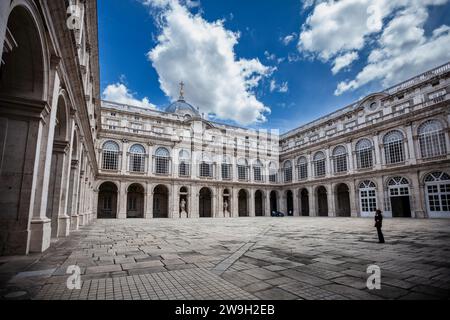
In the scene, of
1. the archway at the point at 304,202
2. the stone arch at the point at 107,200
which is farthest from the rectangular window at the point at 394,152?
the stone arch at the point at 107,200

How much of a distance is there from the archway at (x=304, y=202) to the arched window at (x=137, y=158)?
24702 millimetres

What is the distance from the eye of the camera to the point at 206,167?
1453 inches

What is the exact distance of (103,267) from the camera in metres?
5.20

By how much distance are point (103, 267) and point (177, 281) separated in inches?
80.6

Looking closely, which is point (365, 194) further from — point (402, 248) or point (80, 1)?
point (80, 1)

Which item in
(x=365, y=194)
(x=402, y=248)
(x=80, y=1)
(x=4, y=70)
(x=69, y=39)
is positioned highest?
(x=80, y=1)

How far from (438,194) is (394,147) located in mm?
6118

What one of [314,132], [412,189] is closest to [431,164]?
[412,189]

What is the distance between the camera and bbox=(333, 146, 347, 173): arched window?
32.4m

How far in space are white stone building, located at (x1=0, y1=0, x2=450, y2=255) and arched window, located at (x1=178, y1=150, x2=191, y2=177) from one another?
0.20 meters

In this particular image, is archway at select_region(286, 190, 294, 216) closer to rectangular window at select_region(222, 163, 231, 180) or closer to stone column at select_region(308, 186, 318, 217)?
stone column at select_region(308, 186, 318, 217)

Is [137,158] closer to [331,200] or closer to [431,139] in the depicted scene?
[331,200]
